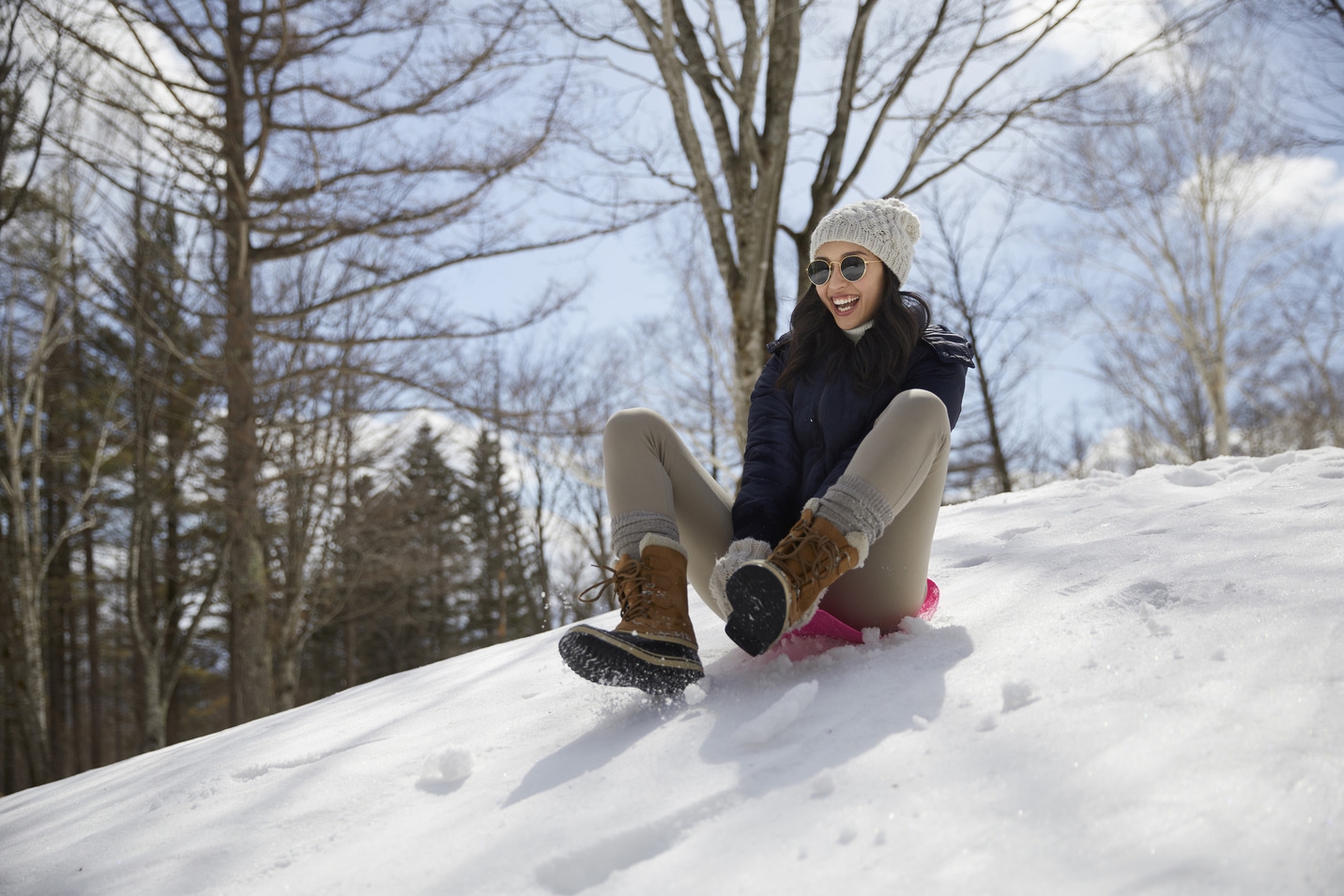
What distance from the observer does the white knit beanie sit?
6.86 feet

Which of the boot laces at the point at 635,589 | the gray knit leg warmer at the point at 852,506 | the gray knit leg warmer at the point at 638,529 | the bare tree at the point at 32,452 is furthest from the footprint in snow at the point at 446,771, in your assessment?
the bare tree at the point at 32,452

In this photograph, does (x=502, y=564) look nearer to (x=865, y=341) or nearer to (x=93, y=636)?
(x=93, y=636)

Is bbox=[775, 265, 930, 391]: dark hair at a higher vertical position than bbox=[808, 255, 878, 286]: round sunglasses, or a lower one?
lower

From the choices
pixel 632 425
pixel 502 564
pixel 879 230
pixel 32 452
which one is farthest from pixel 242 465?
pixel 502 564

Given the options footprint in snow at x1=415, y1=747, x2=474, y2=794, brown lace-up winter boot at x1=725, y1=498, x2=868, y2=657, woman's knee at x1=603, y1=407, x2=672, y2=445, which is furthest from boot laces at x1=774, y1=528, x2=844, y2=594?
footprint in snow at x1=415, y1=747, x2=474, y2=794

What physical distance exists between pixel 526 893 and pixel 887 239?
1731 mm

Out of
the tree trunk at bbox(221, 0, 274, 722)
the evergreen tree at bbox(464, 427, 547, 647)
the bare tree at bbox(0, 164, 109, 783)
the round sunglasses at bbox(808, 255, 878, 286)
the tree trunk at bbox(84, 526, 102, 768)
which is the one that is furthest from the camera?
the evergreen tree at bbox(464, 427, 547, 647)

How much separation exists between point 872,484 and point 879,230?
2.80 feet

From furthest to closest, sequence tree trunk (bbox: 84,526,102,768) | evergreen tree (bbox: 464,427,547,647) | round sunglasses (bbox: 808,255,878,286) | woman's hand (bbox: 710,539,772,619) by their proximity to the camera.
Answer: evergreen tree (bbox: 464,427,547,647) → tree trunk (bbox: 84,526,102,768) → round sunglasses (bbox: 808,255,878,286) → woman's hand (bbox: 710,539,772,619)

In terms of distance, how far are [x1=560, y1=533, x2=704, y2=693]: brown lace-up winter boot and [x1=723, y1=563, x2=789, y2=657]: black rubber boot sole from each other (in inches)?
5.5

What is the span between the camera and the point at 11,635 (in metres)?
7.41

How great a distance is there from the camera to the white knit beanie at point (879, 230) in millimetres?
2092

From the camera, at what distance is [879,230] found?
2104mm

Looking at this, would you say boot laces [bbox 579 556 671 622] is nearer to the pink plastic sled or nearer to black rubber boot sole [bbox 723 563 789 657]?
black rubber boot sole [bbox 723 563 789 657]
